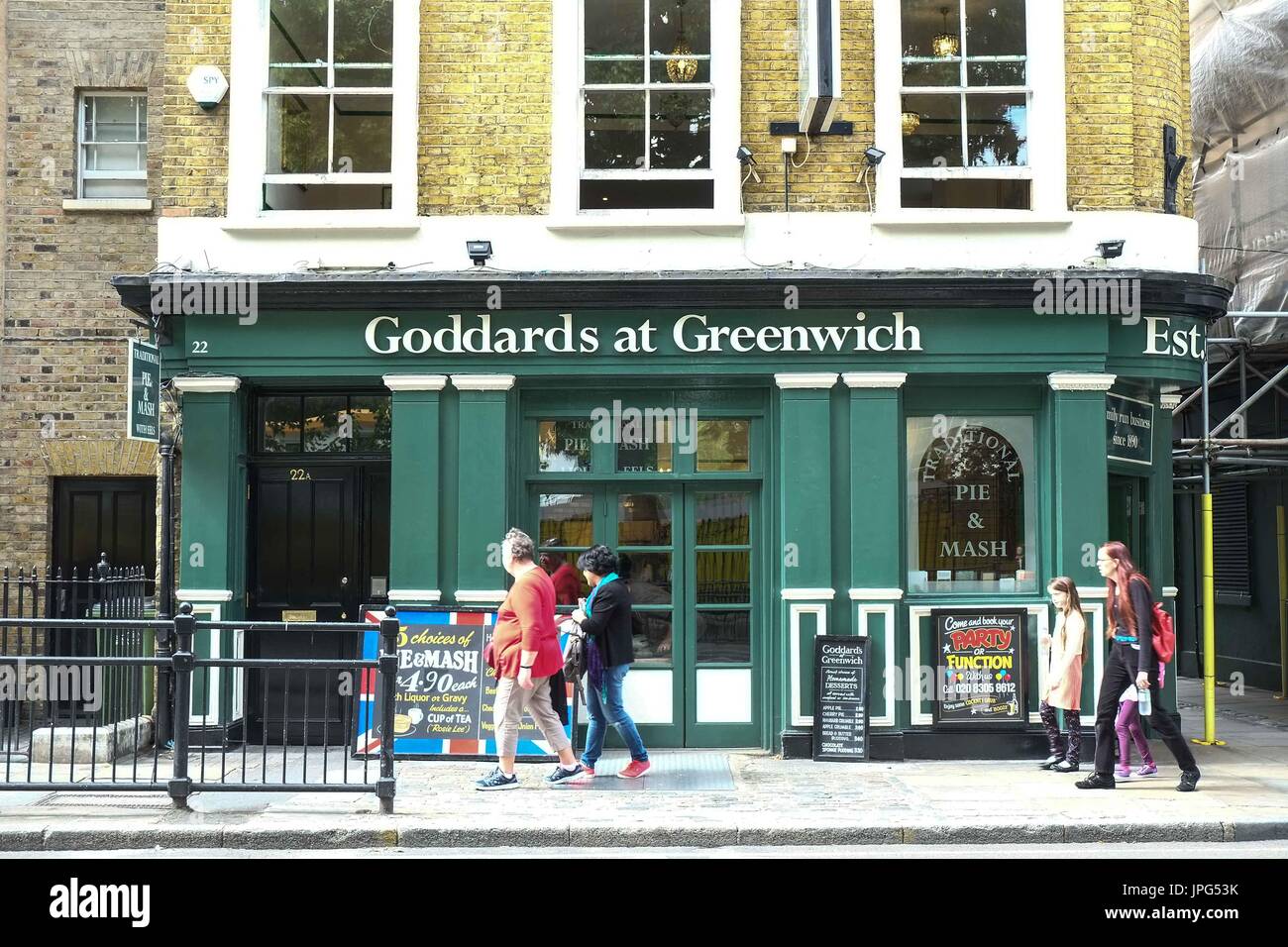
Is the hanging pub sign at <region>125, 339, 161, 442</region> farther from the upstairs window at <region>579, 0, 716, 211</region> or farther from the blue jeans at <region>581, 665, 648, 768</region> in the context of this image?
the blue jeans at <region>581, 665, 648, 768</region>

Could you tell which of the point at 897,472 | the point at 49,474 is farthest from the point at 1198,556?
the point at 49,474

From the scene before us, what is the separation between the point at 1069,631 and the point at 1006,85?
16.0 feet

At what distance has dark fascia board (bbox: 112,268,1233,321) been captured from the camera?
10.6 metres

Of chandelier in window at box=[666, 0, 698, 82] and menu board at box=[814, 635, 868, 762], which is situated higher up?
chandelier in window at box=[666, 0, 698, 82]

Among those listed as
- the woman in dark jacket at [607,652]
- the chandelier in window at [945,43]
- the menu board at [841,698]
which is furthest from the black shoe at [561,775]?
the chandelier in window at [945,43]

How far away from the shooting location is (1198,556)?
1848 centimetres

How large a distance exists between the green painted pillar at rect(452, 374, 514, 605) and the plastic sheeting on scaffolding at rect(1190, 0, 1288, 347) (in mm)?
8569

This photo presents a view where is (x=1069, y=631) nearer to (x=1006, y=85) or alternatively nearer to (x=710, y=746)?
(x=710, y=746)

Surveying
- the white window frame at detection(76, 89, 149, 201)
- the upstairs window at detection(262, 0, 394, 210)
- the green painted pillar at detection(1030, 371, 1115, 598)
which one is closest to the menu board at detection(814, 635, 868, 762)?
the green painted pillar at detection(1030, 371, 1115, 598)

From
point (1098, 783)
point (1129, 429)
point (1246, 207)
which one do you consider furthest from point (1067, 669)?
point (1246, 207)

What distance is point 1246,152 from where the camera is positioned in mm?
15242

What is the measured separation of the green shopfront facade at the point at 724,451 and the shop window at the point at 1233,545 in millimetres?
6485

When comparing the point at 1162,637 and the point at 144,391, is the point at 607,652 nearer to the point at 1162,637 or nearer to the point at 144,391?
the point at 1162,637

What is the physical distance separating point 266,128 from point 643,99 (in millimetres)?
3389
